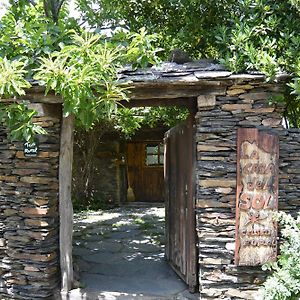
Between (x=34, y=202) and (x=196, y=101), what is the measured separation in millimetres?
2062

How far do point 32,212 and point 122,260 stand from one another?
191 centimetres

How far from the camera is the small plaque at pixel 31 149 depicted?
406 cm

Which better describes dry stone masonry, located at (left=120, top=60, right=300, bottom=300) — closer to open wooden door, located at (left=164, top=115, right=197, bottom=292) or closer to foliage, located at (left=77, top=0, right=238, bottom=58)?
open wooden door, located at (left=164, top=115, right=197, bottom=292)

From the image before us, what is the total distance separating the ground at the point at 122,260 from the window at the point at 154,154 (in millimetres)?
3045

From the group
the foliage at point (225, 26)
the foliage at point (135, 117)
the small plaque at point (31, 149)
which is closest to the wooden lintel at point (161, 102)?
the foliage at point (225, 26)

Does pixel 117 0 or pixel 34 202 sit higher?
pixel 117 0

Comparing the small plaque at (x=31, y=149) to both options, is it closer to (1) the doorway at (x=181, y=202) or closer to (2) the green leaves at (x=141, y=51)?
(2) the green leaves at (x=141, y=51)

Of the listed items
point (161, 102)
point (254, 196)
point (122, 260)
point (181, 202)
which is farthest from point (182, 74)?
point (122, 260)

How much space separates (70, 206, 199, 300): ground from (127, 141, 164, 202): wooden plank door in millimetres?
2728

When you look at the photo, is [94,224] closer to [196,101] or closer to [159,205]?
[159,205]

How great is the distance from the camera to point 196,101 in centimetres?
412

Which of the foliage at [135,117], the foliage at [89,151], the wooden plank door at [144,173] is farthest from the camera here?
the wooden plank door at [144,173]

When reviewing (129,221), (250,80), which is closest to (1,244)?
(250,80)

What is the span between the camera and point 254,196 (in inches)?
148
